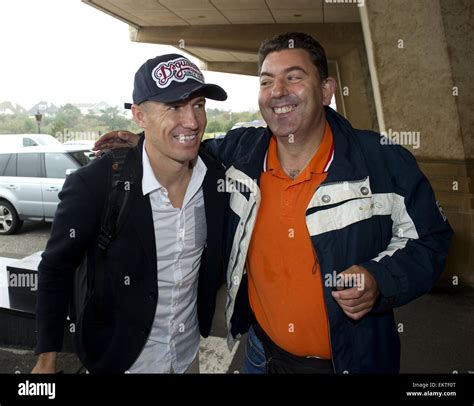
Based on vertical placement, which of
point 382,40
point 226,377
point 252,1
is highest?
point 252,1

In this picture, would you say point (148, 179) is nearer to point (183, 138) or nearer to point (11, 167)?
point (183, 138)

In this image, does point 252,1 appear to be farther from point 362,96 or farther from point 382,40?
point 382,40

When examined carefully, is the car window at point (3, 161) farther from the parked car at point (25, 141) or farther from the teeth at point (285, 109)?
the teeth at point (285, 109)

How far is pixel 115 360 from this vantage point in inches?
71.9

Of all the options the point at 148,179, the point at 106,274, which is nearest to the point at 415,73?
the point at 148,179

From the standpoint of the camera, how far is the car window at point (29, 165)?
8836 mm

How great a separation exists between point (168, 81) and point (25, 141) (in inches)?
343

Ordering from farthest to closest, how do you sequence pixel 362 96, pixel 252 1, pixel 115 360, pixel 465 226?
pixel 362 96
pixel 252 1
pixel 465 226
pixel 115 360

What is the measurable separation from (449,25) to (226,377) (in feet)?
A: 17.1

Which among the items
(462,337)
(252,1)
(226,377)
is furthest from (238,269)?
(252,1)

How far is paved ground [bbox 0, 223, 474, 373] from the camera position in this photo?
362 cm

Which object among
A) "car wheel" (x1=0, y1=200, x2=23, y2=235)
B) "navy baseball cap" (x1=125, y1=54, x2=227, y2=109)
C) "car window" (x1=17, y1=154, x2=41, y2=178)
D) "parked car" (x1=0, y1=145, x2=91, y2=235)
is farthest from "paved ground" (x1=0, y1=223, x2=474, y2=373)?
"car wheel" (x1=0, y1=200, x2=23, y2=235)

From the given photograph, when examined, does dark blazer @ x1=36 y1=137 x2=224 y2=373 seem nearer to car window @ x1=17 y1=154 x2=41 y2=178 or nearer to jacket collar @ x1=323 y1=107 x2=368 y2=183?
jacket collar @ x1=323 y1=107 x2=368 y2=183

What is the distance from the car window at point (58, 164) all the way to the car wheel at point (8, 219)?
1.22 m
